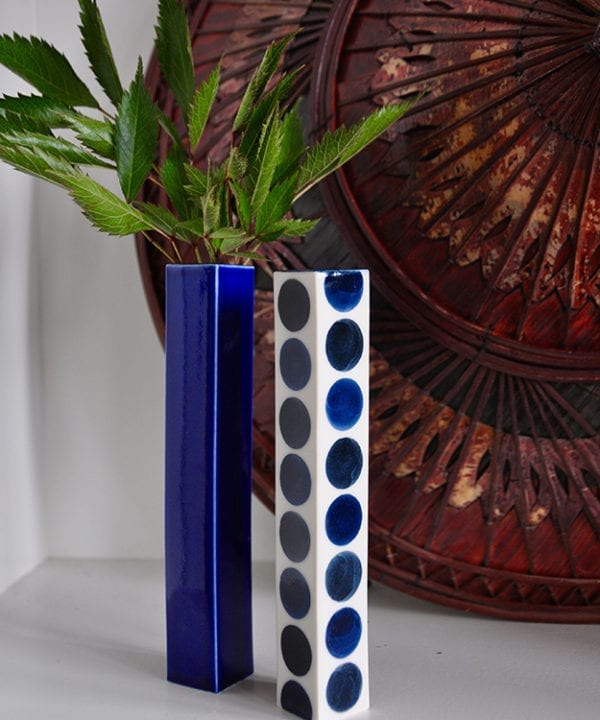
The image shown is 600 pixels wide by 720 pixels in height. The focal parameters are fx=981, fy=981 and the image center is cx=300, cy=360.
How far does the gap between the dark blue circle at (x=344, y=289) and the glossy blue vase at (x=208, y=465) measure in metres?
0.13

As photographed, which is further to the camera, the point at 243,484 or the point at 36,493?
the point at 36,493

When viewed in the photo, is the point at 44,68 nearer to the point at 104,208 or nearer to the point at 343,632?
the point at 104,208

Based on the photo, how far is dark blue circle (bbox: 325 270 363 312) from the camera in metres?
0.89

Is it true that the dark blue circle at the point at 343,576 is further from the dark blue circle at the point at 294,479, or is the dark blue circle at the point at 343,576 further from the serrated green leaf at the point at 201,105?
the serrated green leaf at the point at 201,105

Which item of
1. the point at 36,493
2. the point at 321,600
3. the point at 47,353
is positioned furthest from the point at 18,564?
the point at 321,600

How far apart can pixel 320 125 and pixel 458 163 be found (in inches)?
6.8

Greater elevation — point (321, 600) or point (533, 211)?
point (533, 211)

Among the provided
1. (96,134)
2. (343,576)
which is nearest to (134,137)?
(96,134)

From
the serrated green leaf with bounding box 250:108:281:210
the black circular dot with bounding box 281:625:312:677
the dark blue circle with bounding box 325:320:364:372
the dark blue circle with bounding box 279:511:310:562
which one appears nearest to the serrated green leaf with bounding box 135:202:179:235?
the serrated green leaf with bounding box 250:108:281:210

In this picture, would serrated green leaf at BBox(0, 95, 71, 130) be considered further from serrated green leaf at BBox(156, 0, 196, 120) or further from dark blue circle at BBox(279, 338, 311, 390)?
dark blue circle at BBox(279, 338, 311, 390)

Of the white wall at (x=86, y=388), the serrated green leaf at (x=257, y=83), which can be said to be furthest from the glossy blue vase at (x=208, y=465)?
the white wall at (x=86, y=388)

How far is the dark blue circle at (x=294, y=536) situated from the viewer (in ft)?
3.00

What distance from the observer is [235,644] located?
102 centimetres

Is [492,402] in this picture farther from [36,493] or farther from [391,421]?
[36,493]
